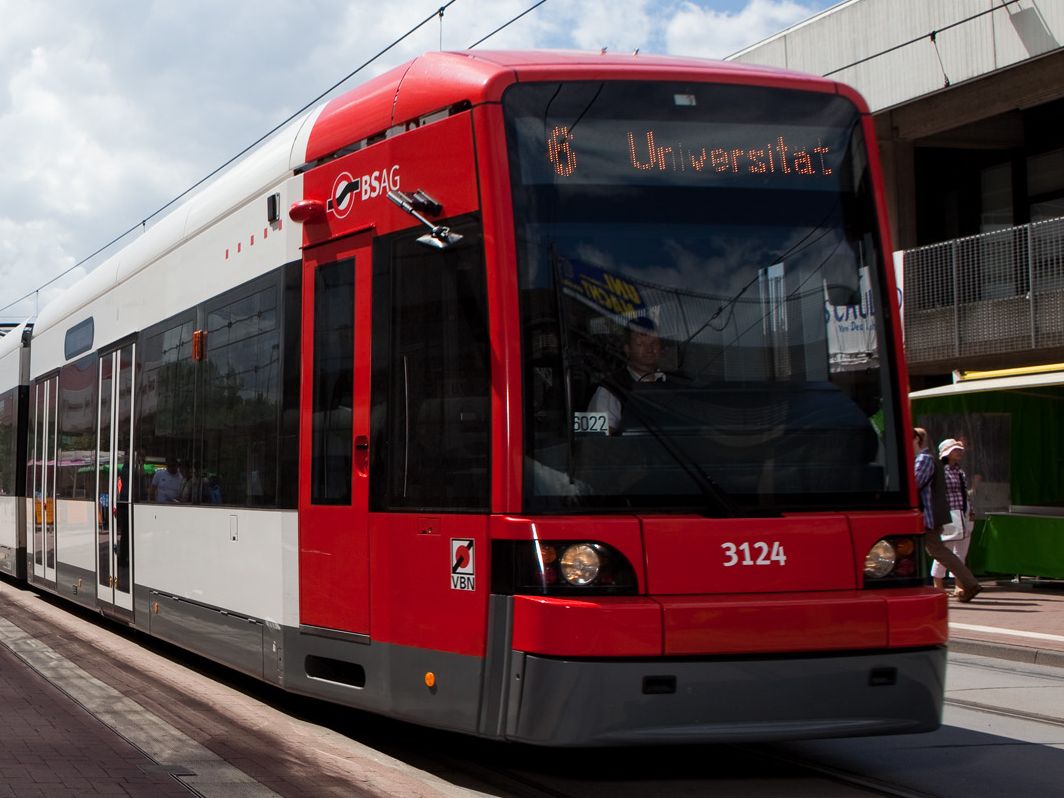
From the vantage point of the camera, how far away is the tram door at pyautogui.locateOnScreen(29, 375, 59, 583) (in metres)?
14.9

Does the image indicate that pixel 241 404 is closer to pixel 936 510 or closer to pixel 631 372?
pixel 631 372

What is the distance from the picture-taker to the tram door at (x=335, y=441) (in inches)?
272

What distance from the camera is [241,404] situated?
848 cm

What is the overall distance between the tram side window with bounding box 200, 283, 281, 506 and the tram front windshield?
242 cm

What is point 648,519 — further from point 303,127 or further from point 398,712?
point 303,127

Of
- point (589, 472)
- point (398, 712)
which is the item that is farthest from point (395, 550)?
point (589, 472)

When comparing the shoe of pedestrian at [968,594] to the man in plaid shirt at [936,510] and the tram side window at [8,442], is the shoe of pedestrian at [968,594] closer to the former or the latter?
the man in plaid shirt at [936,510]

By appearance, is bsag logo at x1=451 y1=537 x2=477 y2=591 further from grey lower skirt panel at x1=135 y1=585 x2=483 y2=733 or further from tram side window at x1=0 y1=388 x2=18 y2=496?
tram side window at x1=0 y1=388 x2=18 y2=496

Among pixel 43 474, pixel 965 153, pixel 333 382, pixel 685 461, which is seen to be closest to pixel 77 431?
pixel 43 474

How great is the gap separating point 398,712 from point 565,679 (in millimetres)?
1246

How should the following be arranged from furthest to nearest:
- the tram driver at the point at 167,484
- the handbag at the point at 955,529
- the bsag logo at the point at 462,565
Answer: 1. the handbag at the point at 955,529
2. the tram driver at the point at 167,484
3. the bsag logo at the point at 462,565

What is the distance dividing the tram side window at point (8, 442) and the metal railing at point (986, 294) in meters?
14.0

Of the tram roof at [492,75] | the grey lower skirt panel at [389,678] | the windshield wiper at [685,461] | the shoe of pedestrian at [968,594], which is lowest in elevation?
the shoe of pedestrian at [968,594]

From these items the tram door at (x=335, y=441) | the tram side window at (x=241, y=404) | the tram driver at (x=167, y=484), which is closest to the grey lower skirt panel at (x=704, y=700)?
the tram door at (x=335, y=441)
